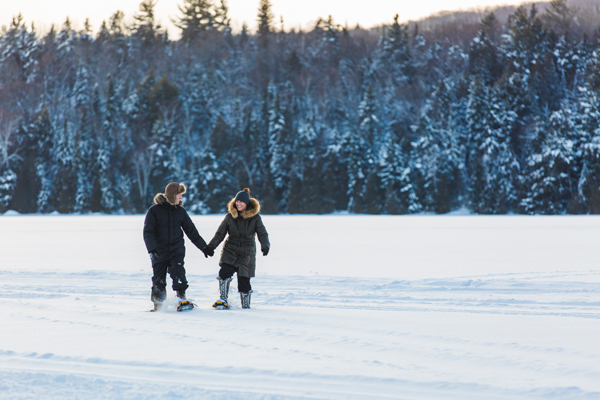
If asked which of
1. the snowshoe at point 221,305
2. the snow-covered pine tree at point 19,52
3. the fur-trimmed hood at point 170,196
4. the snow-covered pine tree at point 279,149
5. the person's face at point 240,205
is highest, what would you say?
the snow-covered pine tree at point 19,52

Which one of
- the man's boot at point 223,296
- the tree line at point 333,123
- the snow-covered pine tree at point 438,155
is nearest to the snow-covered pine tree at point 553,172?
the tree line at point 333,123

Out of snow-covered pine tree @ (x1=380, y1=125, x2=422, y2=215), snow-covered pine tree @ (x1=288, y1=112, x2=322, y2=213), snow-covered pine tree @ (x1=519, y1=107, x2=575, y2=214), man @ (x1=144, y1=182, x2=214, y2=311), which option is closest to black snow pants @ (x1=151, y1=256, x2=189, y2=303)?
man @ (x1=144, y1=182, x2=214, y2=311)

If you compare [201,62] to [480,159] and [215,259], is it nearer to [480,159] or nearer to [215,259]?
[480,159]

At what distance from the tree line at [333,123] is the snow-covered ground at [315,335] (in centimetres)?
3447

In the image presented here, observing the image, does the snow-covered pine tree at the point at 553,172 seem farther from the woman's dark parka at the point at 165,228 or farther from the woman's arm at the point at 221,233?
the woman's dark parka at the point at 165,228

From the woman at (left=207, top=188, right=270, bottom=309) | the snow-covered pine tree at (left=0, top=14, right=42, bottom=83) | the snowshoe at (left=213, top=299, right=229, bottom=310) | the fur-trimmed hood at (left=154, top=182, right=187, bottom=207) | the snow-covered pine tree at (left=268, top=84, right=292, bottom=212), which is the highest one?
the snow-covered pine tree at (left=0, top=14, right=42, bottom=83)

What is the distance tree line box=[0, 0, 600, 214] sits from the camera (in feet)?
144

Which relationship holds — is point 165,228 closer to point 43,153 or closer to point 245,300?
point 245,300

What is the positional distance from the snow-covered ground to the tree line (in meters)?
34.5

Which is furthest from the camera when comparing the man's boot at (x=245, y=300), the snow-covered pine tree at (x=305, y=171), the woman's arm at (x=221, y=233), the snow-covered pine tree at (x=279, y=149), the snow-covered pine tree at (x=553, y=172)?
the snow-covered pine tree at (x=279, y=149)

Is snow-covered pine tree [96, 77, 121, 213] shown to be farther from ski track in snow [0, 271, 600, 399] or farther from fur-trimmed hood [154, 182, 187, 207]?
fur-trimmed hood [154, 182, 187, 207]

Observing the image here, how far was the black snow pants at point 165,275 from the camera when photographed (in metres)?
6.47

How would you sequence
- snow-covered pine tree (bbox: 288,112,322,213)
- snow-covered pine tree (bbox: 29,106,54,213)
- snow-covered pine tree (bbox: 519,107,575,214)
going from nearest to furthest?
snow-covered pine tree (bbox: 519,107,575,214), snow-covered pine tree (bbox: 288,112,322,213), snow-covered pine tree (bbox: 29,106,54,213)

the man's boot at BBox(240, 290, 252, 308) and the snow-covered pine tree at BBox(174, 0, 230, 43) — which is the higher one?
the snow-covered pine tree at BBox(174, 0, 230, 43)
